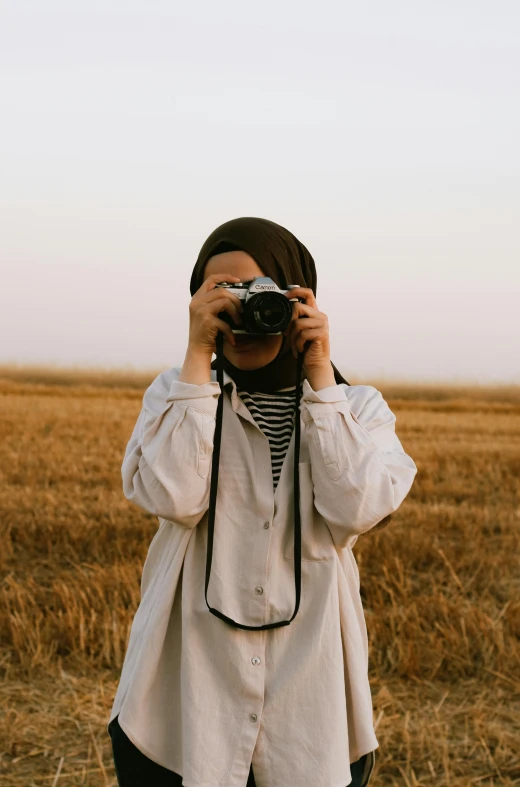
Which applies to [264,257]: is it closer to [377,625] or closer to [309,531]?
[309,531]

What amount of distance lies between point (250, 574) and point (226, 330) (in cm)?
47

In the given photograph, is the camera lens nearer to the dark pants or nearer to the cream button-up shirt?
the cream button-up shirt

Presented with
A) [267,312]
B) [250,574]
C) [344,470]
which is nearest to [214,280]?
[267,312]

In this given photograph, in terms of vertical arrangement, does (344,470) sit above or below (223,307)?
below

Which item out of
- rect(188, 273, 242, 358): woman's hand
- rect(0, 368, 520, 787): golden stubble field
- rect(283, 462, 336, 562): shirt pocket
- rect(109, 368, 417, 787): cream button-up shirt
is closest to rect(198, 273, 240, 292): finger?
rect(188, 273, 242, 358): woman's hand

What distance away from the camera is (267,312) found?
1.73 metres

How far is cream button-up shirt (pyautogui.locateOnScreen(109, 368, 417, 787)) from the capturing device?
1.68m

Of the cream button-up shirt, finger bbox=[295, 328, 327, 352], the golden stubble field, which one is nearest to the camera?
the cream button-up shirt

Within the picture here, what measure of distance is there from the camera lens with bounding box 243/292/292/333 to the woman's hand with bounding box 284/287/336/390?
36 millimetres

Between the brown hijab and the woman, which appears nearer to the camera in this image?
the woman

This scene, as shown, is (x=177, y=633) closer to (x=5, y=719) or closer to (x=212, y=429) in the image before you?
(x=212, y=429)

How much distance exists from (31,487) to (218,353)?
6672 mm

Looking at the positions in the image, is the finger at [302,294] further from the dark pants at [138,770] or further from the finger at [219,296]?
the dark pants at [138,770]

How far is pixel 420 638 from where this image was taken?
14.2 feet
